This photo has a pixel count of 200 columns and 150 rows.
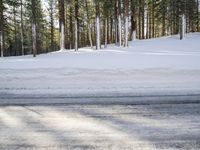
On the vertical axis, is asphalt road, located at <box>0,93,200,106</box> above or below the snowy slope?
below

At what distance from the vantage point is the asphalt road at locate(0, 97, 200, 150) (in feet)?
19.2

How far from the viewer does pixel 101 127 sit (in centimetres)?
680

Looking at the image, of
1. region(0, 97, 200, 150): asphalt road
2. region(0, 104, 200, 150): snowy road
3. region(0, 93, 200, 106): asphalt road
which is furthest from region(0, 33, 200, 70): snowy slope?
region(0, 104, 200, 150): snowy road

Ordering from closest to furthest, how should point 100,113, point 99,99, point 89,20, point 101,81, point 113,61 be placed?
point 100,113 → point 99,99 → point 101,81 → point 113,61 → point 89,20

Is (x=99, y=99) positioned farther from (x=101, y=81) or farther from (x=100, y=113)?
(x=101, y=81)

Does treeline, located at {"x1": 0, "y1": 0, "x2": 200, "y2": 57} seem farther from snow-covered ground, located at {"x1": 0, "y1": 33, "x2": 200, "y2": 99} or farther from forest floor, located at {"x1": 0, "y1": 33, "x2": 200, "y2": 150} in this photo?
forest floor, located at {"x1": 0, "y1": 33, "x2": 200, "y2": 150}

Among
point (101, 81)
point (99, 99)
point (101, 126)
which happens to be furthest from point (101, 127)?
point (101, 81)

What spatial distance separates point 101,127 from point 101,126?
63mm

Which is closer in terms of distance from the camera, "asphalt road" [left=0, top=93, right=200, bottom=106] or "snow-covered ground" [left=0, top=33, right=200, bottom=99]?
"asphalt road" [left=0, top=93, right=200, bottom=106]

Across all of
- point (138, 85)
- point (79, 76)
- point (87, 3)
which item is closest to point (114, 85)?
point (138, 85)

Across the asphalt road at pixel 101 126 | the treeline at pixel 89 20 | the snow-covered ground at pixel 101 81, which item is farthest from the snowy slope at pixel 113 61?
the treeline at pixel 89 20

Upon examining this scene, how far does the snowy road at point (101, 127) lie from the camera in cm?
584

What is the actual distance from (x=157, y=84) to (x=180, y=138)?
693 cm

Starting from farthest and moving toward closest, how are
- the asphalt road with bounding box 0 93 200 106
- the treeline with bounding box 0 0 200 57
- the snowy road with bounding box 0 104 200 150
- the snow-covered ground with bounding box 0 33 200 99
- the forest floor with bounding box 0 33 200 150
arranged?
the treeline with bounding box 0 0 200 57 → the snow-covered ground with bounding box 0 33 200 99 → the asphalt road with bounding box 0 93 200 106 → the forest floor with bounding box 0 33 200 150 → the snowy road with bounding box 0 104 200 150
